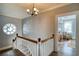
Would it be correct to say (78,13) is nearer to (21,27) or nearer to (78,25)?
(78,25)

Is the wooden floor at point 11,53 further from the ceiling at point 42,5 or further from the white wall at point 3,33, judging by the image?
the ceiling at point 42,5

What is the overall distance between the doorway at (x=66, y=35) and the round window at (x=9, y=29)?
81cm

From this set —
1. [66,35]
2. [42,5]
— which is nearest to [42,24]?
[42,5]

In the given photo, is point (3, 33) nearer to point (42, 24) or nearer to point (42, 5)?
point (42, 24)

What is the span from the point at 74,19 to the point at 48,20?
46 cm

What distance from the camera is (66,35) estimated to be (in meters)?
1.81

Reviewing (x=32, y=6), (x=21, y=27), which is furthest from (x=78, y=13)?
(x=21, y=27)

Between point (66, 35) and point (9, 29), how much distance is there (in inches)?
40.5

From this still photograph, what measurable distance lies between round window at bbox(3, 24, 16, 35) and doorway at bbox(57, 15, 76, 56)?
0.81 m

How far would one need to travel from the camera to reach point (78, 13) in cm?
178

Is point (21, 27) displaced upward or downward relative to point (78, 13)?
downward

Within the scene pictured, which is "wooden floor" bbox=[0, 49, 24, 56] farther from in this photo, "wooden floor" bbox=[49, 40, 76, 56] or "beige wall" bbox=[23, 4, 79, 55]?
"wooden floor" bbox=[49, 40, 76, 56]

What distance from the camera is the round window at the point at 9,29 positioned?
1.81m

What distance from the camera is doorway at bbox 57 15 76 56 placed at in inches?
71.2
